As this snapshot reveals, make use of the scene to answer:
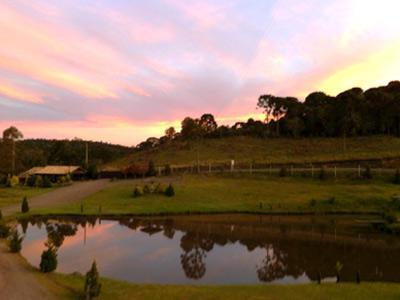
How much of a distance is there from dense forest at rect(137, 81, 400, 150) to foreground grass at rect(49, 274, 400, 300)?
283 ft

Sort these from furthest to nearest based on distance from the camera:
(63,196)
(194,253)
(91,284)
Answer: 1. (63,196)
2. (194,253)
3. (91,284)

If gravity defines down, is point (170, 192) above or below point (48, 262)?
above

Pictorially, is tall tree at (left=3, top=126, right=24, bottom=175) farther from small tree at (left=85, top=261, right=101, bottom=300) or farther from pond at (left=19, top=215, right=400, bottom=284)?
small tree at (left=85, top=261, right=101, bottom=300)

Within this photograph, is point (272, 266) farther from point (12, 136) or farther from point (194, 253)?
point (12, 136)

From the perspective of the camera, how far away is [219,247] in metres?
36.6

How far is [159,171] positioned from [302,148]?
47.7 meters

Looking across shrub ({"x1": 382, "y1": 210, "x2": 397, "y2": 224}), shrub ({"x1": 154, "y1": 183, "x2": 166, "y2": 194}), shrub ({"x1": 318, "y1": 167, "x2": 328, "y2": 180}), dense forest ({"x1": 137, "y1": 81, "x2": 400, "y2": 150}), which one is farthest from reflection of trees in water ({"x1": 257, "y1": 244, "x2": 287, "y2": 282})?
dense forest ({"x1": 137, "y1": 81, "x2": 400, "y2": 150})

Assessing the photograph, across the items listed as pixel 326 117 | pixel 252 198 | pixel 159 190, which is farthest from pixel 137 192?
pixel 326 117

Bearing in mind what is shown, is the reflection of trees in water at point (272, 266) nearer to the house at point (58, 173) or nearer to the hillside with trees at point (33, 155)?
the house at point (58, 173)

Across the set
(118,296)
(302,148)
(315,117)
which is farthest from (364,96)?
(118,296)

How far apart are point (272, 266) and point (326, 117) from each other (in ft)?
359

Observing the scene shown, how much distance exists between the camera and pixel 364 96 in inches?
5172

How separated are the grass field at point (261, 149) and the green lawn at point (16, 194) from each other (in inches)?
1612

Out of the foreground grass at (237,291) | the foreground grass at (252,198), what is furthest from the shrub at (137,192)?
the foreground grass at (237,291)
